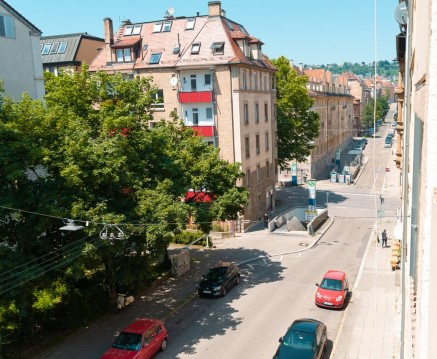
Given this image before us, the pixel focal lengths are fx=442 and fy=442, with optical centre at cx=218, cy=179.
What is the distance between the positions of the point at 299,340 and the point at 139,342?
6.46 metres

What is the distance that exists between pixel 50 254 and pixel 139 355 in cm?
554

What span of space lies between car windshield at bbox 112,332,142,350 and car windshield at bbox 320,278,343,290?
1070cm

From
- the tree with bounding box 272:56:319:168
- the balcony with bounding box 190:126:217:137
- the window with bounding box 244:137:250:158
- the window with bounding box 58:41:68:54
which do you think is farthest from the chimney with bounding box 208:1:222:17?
the window with bounding box 58:41:68:54

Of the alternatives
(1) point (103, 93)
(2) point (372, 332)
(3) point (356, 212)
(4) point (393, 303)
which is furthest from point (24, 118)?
(3) point (356, 212)

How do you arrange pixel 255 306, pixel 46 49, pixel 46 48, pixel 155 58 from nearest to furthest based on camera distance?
pixel 255 306, pixel 155 58, pixel 46 49, pixel 46 48

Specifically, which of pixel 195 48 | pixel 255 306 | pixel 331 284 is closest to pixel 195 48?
pixel 195 48

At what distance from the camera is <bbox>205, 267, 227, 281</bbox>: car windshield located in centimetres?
2603

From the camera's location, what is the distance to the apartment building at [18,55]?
23609 mm

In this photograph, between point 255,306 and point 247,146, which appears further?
point 247,146

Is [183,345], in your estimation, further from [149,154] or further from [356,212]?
[356,212]

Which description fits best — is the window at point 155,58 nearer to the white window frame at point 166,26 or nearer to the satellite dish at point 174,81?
the satellite dish at point 174,81

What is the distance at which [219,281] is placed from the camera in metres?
25.7

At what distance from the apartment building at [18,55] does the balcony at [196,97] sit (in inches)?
624

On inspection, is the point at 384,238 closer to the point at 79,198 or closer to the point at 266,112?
the point at 266,112
